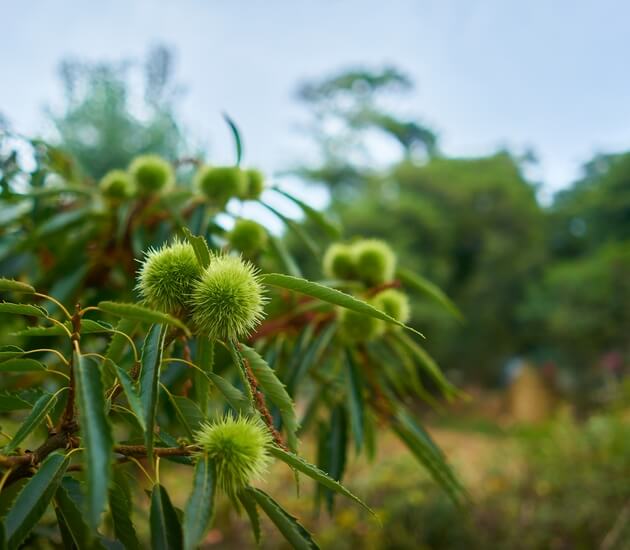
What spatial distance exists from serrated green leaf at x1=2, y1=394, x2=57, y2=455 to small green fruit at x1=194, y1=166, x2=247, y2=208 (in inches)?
20.2

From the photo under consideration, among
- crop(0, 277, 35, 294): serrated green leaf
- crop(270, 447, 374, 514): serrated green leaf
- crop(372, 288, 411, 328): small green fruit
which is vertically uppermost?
crop(372, 288, 411, 328): small green fruit

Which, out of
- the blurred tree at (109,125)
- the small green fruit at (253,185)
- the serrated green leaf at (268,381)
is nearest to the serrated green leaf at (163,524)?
the serrated green leaf at (268,381)

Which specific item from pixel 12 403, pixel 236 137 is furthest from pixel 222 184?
pixel 12 403

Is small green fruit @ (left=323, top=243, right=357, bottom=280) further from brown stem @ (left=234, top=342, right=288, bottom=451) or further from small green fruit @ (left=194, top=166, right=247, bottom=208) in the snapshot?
brown stem @ (left=234, top=342, right=288, bottom=451)

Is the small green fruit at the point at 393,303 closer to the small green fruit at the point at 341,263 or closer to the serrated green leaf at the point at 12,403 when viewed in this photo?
the small green fruit at the point at 341,263

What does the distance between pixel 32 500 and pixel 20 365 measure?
0.33 ft

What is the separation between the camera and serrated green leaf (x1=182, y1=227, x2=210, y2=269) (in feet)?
1.33

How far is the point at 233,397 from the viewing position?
1.46 ft

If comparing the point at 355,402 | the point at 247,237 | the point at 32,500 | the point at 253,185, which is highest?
the point at 253,185

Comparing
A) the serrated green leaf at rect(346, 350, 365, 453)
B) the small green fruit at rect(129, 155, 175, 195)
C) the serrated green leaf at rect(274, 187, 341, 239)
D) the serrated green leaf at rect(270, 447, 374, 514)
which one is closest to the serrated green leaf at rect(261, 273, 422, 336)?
the serrated green leaf at rect(270, 447, 374, 514)

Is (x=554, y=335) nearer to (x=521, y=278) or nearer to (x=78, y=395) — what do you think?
(x=521, y=278)

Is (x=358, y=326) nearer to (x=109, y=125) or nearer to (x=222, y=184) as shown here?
(x=222, y=184)

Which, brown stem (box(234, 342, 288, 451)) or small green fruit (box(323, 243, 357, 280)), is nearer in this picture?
brown stem (box(234, 342, 288, 451))

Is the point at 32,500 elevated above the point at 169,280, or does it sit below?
below
